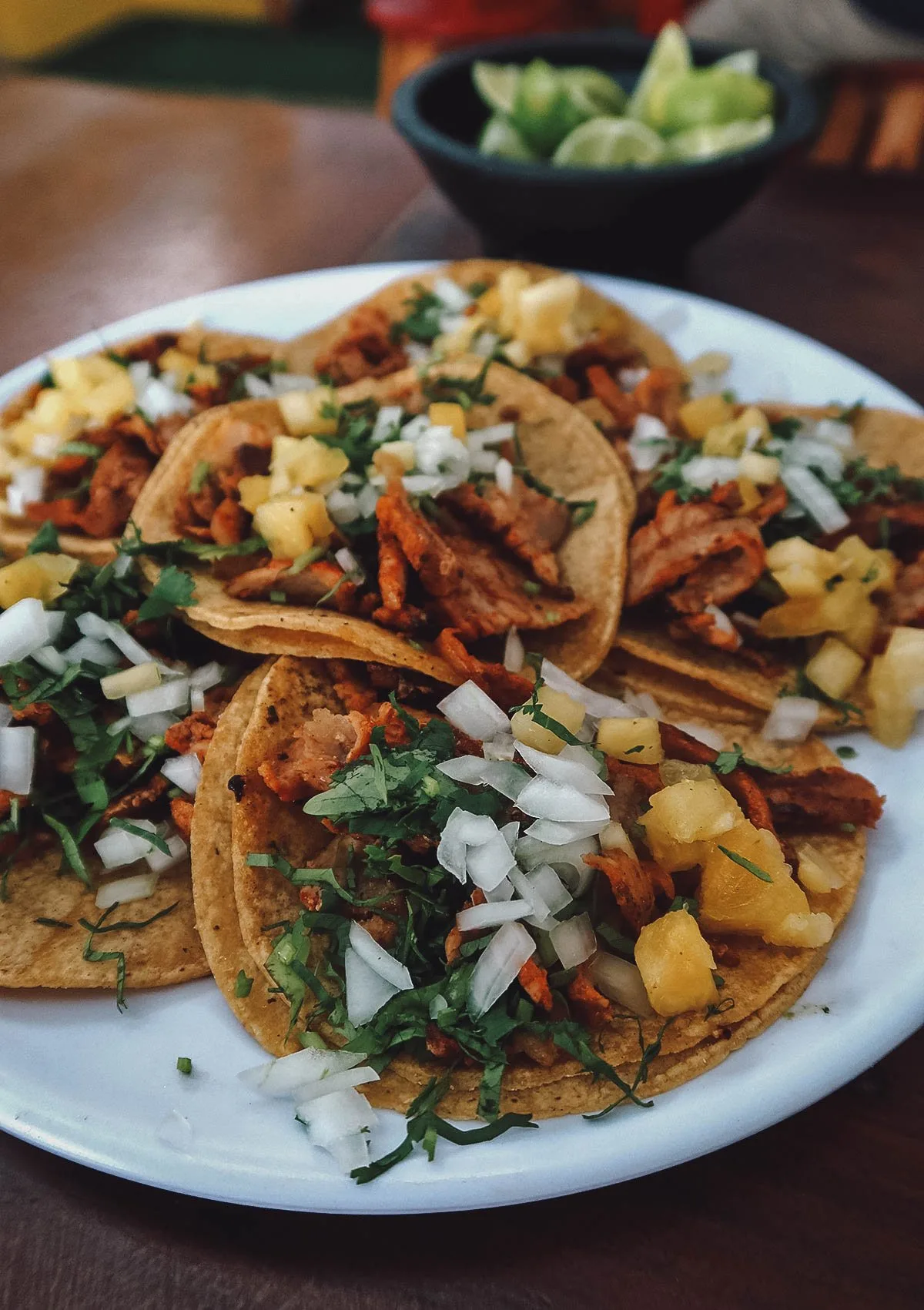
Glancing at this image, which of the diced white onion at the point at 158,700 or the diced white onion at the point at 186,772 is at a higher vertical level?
the diced white onion at the point at 158,700

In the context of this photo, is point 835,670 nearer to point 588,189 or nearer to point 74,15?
point 588,189

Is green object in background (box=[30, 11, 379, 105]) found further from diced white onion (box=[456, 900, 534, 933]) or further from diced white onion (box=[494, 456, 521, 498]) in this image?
diced white onion (box=[456, 900, 534, 933])

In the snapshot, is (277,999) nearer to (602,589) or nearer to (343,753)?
(343,753)

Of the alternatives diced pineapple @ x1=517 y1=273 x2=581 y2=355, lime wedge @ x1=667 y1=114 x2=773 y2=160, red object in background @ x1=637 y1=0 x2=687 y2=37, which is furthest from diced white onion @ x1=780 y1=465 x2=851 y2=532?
red object in background @ x1=637 y1=0 x2=687 y2=37

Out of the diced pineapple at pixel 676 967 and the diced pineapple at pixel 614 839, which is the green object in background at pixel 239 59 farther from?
the diced pineapple at pixel 676 967

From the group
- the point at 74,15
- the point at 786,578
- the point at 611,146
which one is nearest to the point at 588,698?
the point at 786,578

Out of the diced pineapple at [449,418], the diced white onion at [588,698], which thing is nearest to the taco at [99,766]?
the diced white onion at [588,698]
